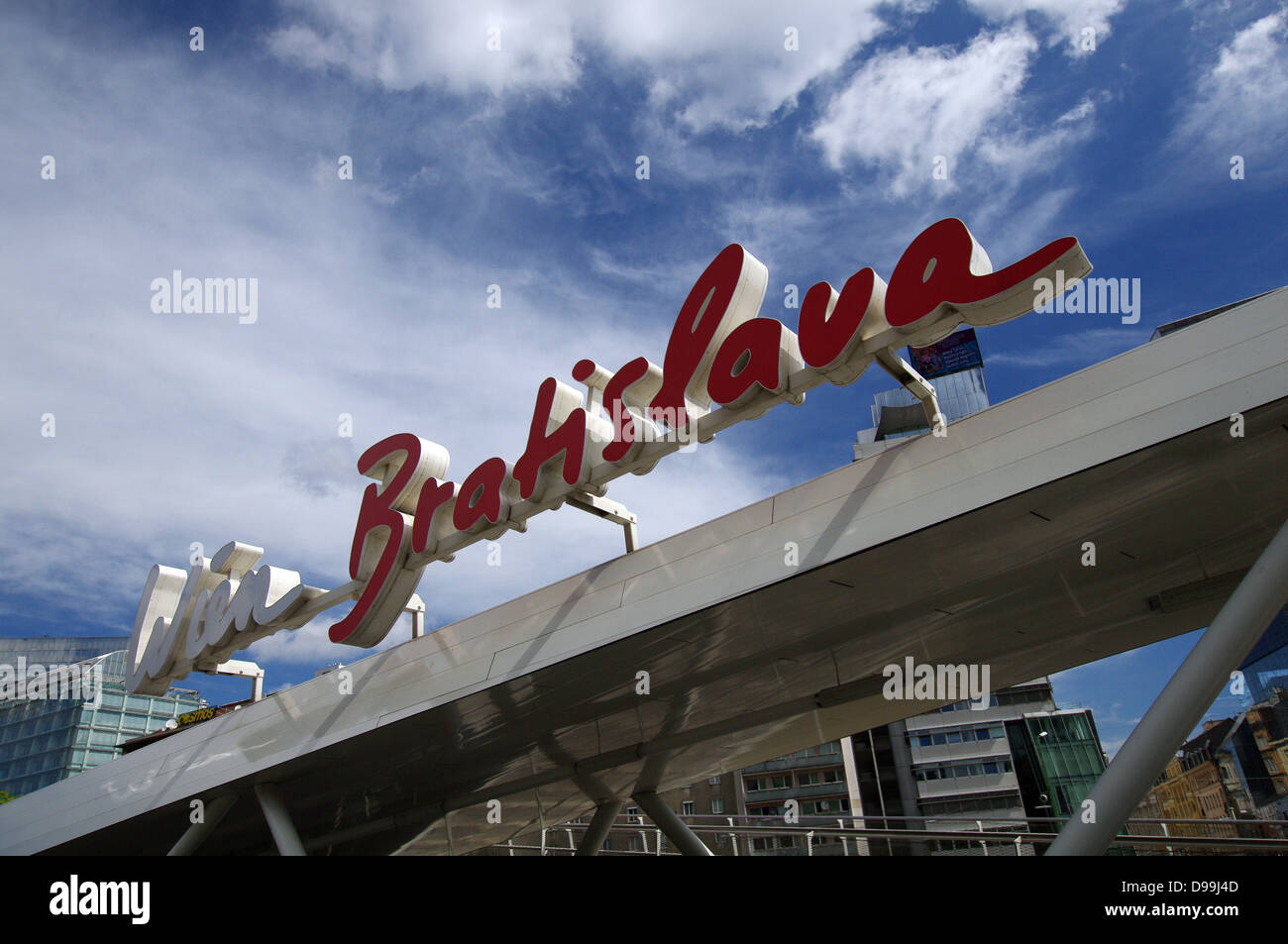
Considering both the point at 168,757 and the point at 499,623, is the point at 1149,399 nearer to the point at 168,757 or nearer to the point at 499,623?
the point at 499,623

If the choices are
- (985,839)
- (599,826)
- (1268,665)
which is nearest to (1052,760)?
(1268,665)

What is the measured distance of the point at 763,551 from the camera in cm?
868

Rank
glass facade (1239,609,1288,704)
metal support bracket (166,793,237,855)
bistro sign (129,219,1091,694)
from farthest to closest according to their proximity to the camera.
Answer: glass facade (1239,609,1288,704) < metal support bracket (166,793,237,855) < bistro sign (129,219,1091,694)

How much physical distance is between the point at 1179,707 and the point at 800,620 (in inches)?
151

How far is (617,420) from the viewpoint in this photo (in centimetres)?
1116

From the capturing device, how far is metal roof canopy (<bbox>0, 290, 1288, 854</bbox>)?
729cm

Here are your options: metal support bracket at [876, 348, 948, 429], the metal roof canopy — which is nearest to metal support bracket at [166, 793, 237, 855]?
the metal roof canopy

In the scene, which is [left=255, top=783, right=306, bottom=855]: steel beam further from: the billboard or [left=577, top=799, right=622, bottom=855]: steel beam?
the billboard

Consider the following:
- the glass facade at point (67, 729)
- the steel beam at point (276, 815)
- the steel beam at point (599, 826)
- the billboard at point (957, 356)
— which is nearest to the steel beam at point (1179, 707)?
the steel beam at point (276, 815)

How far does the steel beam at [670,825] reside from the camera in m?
15.5

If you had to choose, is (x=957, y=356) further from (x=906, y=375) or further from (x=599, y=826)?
(x=906, y=375)

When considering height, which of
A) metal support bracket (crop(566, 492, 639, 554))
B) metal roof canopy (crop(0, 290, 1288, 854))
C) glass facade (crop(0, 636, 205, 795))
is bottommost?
metal roof canopy (crop(0, 290, 1288, 854))

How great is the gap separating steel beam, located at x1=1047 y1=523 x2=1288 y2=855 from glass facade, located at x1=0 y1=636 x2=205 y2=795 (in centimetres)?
9909
